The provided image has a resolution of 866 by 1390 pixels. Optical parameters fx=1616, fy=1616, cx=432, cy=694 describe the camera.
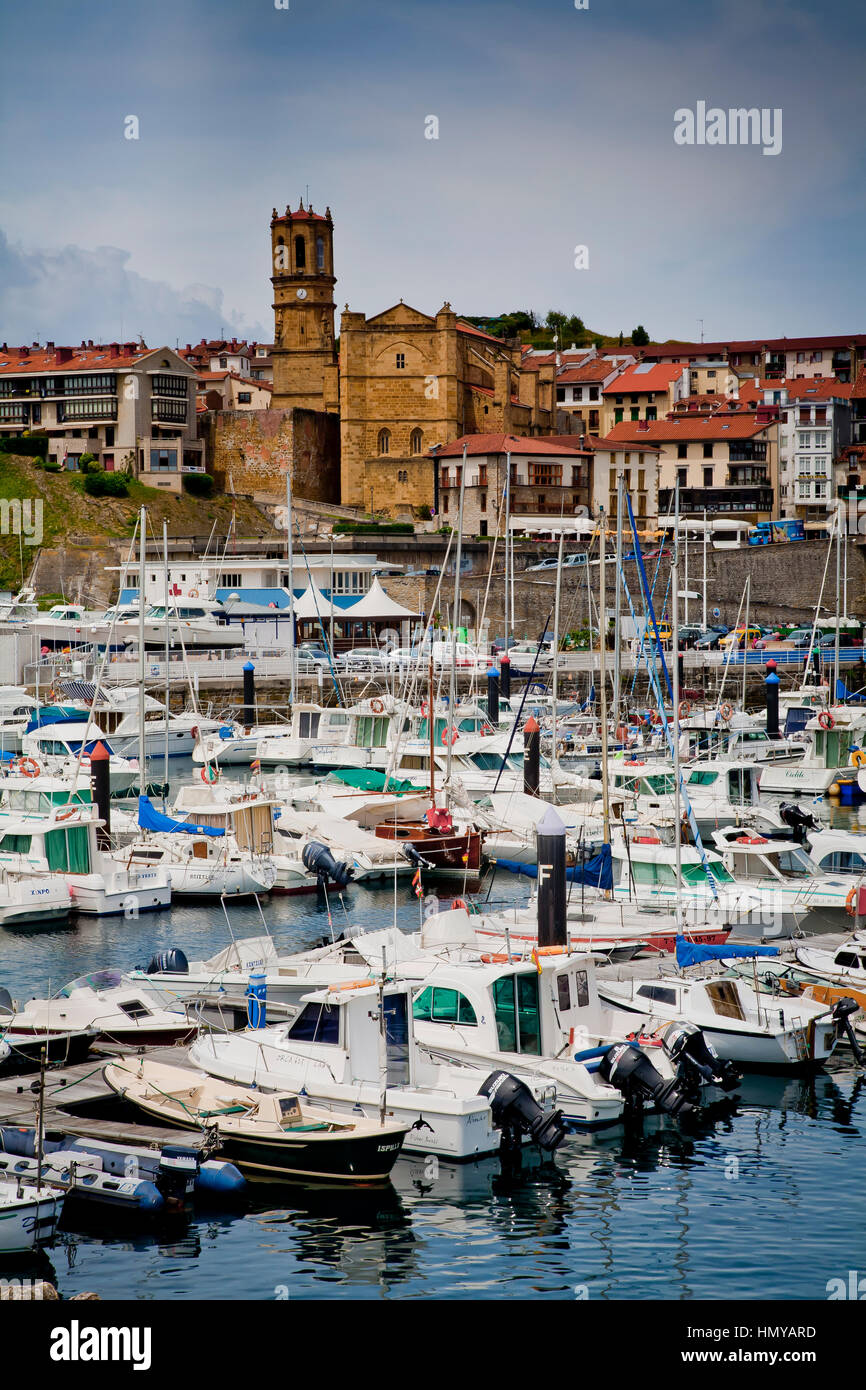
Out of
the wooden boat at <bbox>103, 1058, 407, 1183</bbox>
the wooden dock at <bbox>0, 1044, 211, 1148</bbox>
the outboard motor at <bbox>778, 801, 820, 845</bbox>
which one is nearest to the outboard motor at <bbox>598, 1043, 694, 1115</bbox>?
the wooden boat at <bbox>103, 1058, 407, 1183</bbox>

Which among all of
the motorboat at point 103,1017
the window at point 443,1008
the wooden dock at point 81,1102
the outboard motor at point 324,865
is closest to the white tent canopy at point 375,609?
the outboard motor at point 324,865

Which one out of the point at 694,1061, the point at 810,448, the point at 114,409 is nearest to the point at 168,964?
the point at 694,1061

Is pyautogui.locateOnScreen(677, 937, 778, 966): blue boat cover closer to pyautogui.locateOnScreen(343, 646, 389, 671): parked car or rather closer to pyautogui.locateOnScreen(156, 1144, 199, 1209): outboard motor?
pyautogui.locateOnScreen(156, 1144, 199, 1209): outboard motor

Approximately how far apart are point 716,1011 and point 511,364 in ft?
→ 235

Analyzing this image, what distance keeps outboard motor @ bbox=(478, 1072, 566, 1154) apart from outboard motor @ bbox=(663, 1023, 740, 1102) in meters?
1.72

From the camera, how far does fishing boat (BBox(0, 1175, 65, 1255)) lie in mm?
11844

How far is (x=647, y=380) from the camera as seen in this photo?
83375 mm

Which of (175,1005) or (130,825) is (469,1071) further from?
(130,825)

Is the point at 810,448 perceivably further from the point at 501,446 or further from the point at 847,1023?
the point at 847,1023

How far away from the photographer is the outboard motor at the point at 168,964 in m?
18.8

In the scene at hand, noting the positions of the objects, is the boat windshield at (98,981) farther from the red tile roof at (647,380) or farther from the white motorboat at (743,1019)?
the red tile roof at (647,380)

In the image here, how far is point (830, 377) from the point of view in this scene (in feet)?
272

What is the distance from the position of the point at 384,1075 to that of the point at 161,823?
13648mm

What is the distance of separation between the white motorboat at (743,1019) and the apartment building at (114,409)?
63190mm
